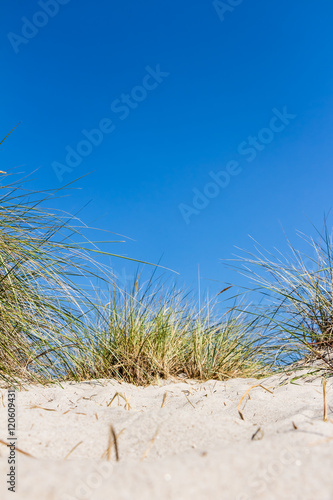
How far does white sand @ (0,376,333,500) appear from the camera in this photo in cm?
60

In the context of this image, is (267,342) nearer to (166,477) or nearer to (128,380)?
(128,380)

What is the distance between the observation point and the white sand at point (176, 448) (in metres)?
0.60

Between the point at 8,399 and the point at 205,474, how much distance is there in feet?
3.57

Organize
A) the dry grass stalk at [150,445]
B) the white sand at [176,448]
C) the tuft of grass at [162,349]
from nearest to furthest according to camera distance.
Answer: the white sand at [176,448]
the dry grass stalk at [150,445]
the tuft of grass at [162,349]

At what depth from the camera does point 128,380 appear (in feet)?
8.21

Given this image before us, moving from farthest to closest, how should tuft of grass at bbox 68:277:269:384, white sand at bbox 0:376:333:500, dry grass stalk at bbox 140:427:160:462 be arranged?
1. tuft of grass at bbox 68:277:269:384
2. dry grass stalk at bbox 140:427:160:462
3. white sand at bbox 0:376:333:500

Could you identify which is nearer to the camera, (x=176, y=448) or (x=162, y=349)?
(x=176, y=448)

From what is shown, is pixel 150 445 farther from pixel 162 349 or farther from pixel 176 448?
pixel 162 349

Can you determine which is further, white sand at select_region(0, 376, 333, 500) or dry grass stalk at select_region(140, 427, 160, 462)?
dry grass stalk at select_region(140, 427, 160, 462)

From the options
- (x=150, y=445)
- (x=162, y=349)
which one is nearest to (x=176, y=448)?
(x=150, y=445)

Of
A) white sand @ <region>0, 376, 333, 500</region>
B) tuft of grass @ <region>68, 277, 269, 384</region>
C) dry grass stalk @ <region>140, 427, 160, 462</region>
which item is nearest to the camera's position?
white sand @ <region>0, 376, 333, 500</region>

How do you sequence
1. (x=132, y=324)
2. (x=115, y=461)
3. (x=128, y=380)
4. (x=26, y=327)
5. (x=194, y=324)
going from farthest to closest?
(x=194, y=324) → (x=132, y=324) → (x=128, y=380) → (x=26, y=327) → (x=115, y=461)

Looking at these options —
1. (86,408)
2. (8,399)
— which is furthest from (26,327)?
(86,408)

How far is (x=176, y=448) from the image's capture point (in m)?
0.95
